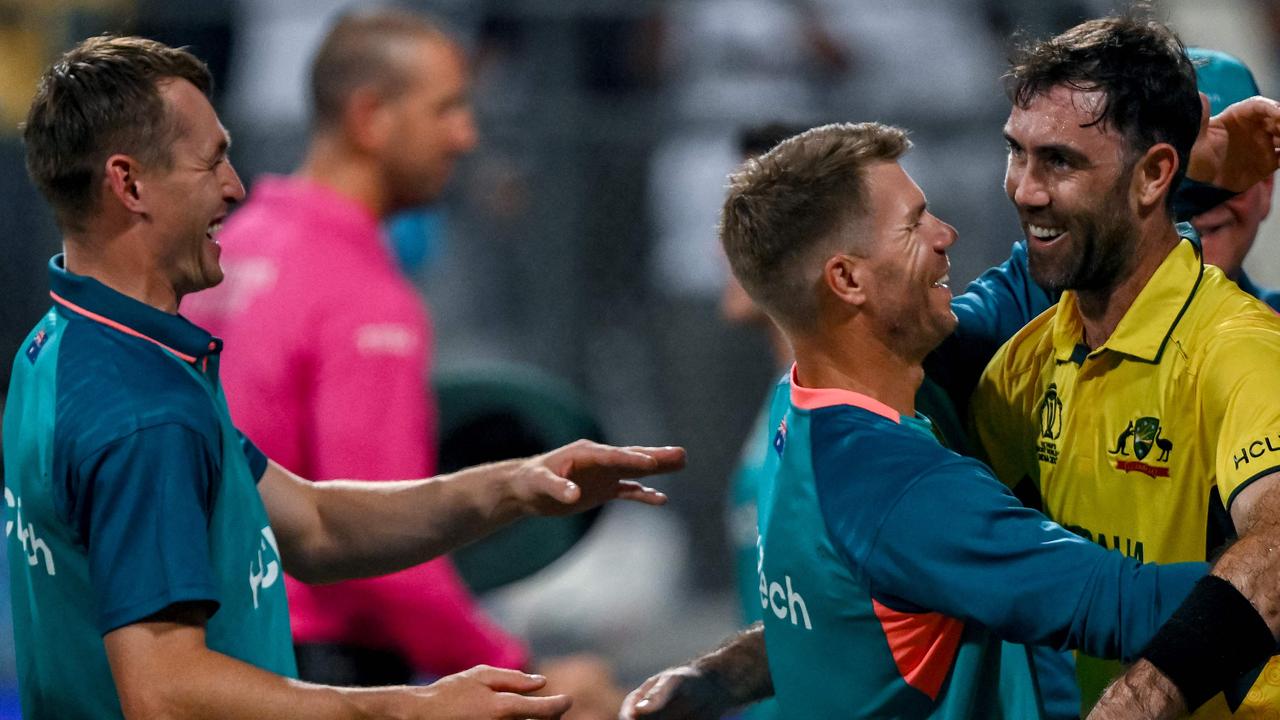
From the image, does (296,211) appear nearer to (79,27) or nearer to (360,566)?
(360,566)

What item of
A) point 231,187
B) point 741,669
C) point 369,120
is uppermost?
point 231,187

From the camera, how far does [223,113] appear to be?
23.7 feet

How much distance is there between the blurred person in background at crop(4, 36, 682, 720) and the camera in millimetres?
2529

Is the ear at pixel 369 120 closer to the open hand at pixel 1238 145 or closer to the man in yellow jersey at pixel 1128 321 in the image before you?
the man in yellow jersey at pixel 1128 321

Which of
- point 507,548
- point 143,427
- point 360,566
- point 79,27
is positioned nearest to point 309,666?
point 360,566

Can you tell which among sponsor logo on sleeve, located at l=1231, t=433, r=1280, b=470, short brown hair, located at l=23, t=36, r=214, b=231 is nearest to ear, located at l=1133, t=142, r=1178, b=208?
sponsor logo on sleeve, located at l=1231, t=433, r=1280, b=470

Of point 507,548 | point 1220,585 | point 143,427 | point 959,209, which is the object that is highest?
point 143,427

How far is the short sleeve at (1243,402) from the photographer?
2.44 m

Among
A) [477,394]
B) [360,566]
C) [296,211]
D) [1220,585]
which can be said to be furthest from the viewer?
[477,394]

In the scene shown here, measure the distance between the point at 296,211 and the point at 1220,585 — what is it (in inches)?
119

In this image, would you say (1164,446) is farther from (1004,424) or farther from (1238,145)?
(1238,145)

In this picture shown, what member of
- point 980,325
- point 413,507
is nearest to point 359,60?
point 413,507

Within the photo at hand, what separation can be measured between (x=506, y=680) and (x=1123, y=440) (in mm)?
1005

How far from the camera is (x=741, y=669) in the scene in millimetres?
3102
